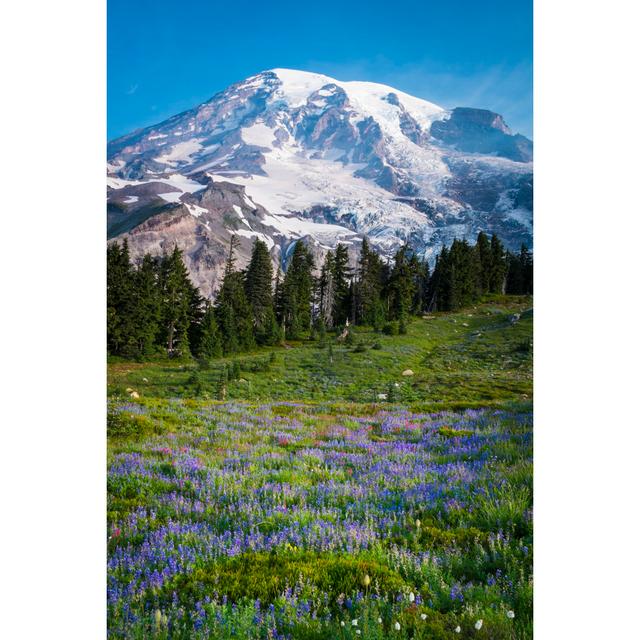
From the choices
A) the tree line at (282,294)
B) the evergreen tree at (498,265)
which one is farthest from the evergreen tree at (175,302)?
the evergreen tree at (498,265)

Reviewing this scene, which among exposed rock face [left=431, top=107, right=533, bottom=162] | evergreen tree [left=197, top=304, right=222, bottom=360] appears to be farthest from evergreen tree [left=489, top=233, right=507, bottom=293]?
evergreen tree [left=197, top=304, right=222, bottom=360]

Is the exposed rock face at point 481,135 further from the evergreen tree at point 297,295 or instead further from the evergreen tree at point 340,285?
the evergreen tree at point 297,295

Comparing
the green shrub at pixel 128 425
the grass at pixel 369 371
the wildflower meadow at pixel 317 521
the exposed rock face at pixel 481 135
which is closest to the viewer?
the wildflower meadow at pixel 317 521

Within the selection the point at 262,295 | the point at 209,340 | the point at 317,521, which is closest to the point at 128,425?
the point at 209,340

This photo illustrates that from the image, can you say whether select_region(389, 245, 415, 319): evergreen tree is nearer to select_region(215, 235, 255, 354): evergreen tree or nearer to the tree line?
the tree line

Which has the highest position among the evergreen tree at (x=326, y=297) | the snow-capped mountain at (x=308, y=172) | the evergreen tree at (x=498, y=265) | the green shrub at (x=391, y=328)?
the snow-capped mountain at (x=308, y=172)
